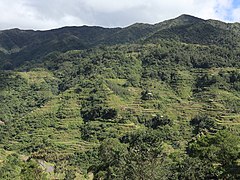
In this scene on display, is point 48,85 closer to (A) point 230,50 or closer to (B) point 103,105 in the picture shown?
(B) point 103,105

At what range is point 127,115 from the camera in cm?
12506

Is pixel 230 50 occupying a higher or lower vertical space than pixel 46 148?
higher

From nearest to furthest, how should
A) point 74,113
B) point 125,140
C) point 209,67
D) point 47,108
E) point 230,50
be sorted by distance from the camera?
point 125,140 < point 74,113 < point 47,108 < point 209,67 < point 230,50

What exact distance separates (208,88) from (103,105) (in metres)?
39.6

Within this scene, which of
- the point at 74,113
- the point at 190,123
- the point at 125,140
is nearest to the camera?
the point at 125,140

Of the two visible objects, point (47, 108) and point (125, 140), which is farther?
point (47, 108)

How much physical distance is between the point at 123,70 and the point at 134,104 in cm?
3245

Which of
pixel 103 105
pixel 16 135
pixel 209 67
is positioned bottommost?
pixel 16 135

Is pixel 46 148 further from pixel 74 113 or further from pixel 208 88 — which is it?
pixel 208 88

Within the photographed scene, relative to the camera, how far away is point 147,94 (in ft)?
455

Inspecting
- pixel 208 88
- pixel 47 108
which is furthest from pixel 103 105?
pixel 208 88

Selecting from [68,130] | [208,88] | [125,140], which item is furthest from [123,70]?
[125,140]

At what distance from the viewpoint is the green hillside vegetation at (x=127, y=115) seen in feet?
227

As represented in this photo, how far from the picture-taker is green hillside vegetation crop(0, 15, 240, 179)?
69188 mm
